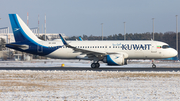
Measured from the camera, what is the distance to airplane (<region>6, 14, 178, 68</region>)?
34.5 metres

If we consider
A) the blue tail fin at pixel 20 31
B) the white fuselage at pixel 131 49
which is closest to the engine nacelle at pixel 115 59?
the white fuselage at pixel 131 49

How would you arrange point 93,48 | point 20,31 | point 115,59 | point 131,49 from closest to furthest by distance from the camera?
point 115,59
point 131,49
point 93,48
point 20,31

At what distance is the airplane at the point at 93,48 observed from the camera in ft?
113

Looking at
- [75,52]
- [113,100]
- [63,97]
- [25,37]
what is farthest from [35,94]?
[25,37]

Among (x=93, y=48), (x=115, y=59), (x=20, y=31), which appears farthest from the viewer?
(x=20, y=31)

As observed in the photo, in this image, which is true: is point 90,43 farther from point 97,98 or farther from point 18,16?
point 97,98

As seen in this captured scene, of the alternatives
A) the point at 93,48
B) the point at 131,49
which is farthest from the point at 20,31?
the point at 131,49

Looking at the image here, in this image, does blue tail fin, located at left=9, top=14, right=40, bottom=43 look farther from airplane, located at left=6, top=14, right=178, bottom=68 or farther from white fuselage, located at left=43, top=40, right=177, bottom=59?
white fuselage, located at left=43, top=40, right=177, bottom=59

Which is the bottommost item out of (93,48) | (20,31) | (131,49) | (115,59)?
(115,59)

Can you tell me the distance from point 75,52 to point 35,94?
21732 mm

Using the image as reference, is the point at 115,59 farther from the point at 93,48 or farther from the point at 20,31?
the point at 20,31

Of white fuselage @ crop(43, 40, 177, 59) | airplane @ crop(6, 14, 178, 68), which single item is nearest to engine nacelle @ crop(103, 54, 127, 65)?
airplane @ crop(6, 14, 178, 68)

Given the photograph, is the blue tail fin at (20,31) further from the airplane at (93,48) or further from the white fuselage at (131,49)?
the white fuselage at (131,49)

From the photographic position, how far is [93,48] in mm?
35562
